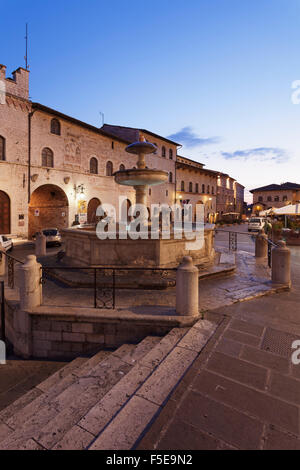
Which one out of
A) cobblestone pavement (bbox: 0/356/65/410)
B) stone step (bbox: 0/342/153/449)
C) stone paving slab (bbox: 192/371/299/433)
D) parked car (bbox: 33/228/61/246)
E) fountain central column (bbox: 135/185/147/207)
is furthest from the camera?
parked car (bbox: 33/228/61/246)

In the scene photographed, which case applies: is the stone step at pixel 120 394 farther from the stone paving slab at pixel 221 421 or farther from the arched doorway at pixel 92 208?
the arched doorway at pixel 92 208

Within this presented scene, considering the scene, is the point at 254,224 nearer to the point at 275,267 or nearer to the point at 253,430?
the point at 275,267

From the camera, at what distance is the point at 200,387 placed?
8.70ft

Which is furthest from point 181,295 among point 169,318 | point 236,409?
point 236,409

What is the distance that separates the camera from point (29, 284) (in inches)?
181

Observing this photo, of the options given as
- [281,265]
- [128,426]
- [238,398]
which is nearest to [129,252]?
[281,265]

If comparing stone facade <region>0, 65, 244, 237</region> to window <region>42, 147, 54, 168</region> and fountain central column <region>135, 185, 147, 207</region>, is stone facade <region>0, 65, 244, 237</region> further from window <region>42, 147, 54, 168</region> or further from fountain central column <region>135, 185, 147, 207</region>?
fountain central column <region>135, 185, 147, 207</region>

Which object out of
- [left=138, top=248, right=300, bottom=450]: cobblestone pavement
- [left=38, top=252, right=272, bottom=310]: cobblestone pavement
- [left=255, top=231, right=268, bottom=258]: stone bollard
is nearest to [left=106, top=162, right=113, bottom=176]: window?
[left=255, top=231, right=268, bottom=258]: stone bollard

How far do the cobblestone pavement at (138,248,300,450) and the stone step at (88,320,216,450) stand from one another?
10cm

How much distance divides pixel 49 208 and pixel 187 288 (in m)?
20.3

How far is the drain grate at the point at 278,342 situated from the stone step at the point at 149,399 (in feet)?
2.77

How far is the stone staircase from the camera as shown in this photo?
7.13 feet

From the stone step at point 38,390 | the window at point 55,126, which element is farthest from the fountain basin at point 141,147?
the window at point 55,126

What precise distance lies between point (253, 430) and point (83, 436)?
1474mm
